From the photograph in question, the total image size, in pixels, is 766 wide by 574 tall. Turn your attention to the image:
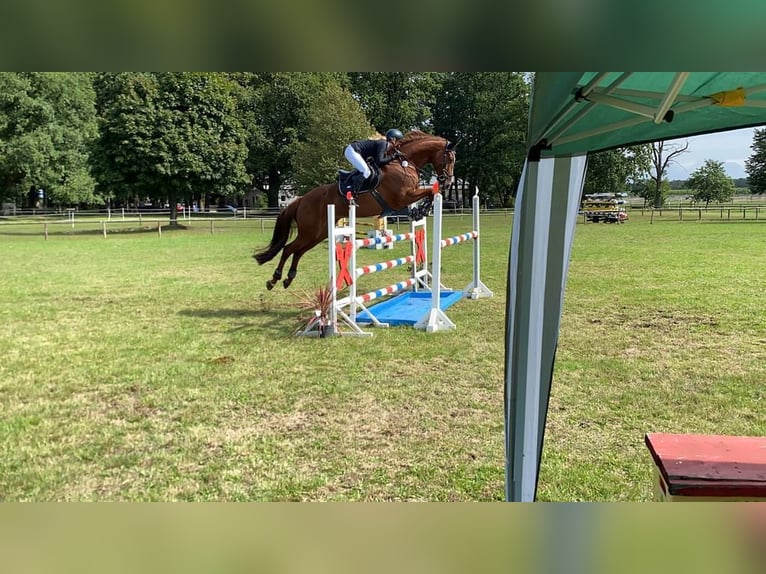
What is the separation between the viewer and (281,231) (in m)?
7.56

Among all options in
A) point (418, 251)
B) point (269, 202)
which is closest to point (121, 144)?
point (269, 202)

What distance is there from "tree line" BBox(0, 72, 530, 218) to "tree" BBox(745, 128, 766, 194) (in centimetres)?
1547

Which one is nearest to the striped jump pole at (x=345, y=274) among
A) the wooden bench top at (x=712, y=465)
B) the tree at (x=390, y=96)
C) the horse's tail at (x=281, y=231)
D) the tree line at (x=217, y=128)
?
the horse's tail at (x=281, y=231)

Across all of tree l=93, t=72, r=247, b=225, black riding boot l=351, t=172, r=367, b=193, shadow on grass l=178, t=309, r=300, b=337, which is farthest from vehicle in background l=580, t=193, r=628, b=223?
shadow on grass l=178, t=309, r=300, b=337

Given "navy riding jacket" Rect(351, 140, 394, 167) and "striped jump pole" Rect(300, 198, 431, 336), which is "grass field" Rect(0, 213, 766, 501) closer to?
"striped jump pole" Rect(300, 198, 431, 336)

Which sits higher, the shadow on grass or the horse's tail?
the horse's tail

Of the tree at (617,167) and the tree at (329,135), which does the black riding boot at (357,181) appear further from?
the tree at (617,167)

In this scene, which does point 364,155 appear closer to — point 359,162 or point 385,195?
point 359,162

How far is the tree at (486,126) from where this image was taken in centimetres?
4300

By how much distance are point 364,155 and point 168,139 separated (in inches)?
935

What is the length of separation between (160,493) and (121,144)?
2848 centimetres

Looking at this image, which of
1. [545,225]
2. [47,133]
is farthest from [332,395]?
[47,133]

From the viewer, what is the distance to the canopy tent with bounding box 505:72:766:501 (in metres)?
1.94

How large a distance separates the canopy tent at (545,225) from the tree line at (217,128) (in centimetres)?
2425
